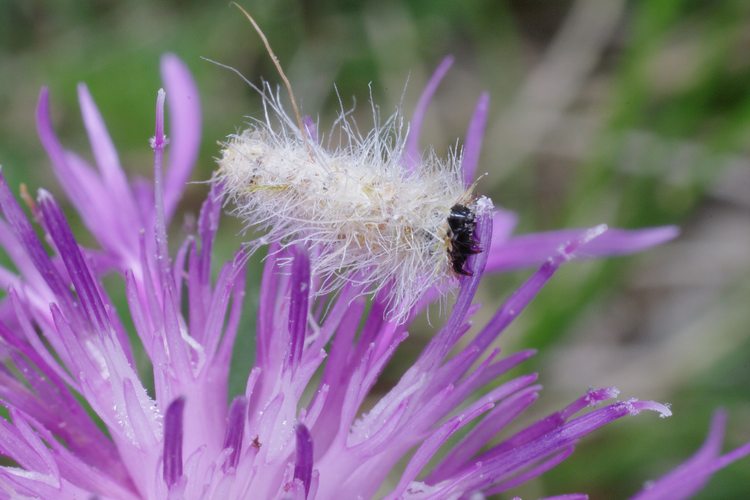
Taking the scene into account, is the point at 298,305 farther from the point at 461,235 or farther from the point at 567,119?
the point at 567,119

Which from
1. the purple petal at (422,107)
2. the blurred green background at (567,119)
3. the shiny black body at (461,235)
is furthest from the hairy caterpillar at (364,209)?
the blurred green background at (567,119)

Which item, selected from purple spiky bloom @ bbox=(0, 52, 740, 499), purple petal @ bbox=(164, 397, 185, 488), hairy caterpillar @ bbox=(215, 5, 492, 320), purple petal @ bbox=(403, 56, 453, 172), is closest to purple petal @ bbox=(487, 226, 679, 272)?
purple petal @ bbox=(403, 56, 453, 172)

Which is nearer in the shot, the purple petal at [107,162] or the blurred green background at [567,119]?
the purple petal at [107,162]

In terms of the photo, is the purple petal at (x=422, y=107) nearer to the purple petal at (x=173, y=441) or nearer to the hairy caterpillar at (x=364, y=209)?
the hairy caterpillar at (x=364, y=209)

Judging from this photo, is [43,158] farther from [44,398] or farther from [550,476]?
[550,476]

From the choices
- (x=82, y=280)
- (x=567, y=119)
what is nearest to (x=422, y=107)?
(x=82, y=280)

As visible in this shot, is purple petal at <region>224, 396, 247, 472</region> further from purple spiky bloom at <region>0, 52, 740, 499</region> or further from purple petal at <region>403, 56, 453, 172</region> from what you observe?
purple petal at <region>403, 56, 453, 172</region>
